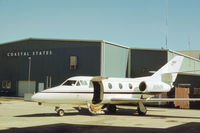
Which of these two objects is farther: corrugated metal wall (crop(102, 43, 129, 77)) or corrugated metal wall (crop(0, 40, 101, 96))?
corrugated metal wall (crop(0, 40, 101, 96))

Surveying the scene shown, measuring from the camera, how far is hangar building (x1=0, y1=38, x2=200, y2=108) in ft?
111

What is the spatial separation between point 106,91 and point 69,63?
62.6 ft

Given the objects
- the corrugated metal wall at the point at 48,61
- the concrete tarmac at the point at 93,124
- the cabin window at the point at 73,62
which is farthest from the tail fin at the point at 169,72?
the cabin window at the point at 73,62

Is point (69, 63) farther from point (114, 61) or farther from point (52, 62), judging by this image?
point (114, 61)

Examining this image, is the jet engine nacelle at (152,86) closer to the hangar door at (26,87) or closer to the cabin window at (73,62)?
the cabin window at (73,62)

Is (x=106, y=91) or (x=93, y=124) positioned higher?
(x=106, y=91)

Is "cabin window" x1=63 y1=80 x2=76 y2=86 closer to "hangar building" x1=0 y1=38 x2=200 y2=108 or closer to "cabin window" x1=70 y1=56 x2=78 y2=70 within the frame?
"hangar building" x1=0 y1=38 x2=200 y2=108

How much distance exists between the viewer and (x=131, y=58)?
37.2 m

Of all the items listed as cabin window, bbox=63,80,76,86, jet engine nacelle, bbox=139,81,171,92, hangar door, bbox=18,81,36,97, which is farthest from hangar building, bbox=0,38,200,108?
cabin window, bbox=63,80,76,86

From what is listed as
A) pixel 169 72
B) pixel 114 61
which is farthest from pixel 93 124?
pixel 114 61

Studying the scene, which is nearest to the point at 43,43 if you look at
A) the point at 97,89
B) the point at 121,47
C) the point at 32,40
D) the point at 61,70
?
the point at 32,40

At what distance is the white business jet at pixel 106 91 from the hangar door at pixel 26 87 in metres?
22.6

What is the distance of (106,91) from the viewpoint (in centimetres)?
1925

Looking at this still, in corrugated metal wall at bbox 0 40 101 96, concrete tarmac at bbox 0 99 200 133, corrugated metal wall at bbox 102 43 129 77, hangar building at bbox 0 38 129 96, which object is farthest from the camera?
corrugated metal wall at bbox 0 40 101 96
